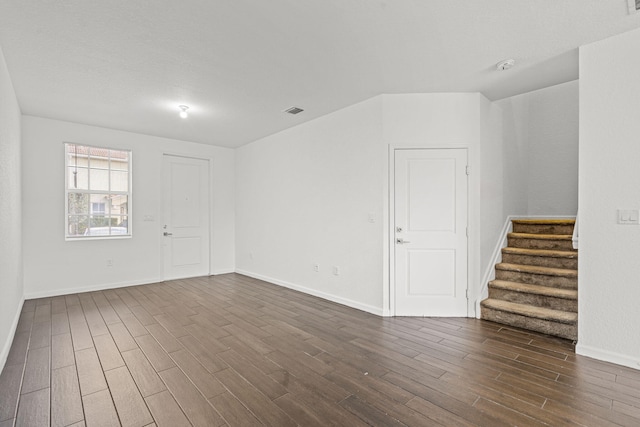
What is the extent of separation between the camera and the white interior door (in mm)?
5766

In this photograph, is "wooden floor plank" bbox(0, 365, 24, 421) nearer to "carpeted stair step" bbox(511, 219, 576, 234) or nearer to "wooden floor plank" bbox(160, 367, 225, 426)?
"wooden floor plank" bbox(160, 367, 225, 426)

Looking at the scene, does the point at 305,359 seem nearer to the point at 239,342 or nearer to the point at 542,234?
the point at 239,342

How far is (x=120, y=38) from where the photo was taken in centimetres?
247

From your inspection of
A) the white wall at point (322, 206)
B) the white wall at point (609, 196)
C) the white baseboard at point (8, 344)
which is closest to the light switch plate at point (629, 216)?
the white wall at point (609, 196)

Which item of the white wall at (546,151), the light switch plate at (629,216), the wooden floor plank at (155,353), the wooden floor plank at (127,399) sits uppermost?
the white wall at (546,151)

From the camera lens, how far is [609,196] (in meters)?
2.59

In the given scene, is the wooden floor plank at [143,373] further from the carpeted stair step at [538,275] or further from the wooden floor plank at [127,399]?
the carpeted stair step at [538,275]

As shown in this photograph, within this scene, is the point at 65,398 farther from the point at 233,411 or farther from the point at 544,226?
the point at 544,226

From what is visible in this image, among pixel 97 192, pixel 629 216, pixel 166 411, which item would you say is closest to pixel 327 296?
pixel 166 411

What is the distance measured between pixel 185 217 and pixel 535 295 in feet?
18.6

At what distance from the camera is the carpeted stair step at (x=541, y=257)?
3553mm

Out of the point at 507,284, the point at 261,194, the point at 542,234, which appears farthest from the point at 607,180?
the point at 261,194

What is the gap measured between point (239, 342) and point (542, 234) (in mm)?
4201

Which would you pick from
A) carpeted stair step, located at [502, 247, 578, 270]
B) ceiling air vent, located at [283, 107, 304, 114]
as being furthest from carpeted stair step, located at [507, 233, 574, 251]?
ceiling air vent, located at [283, 107, 304, 114]
